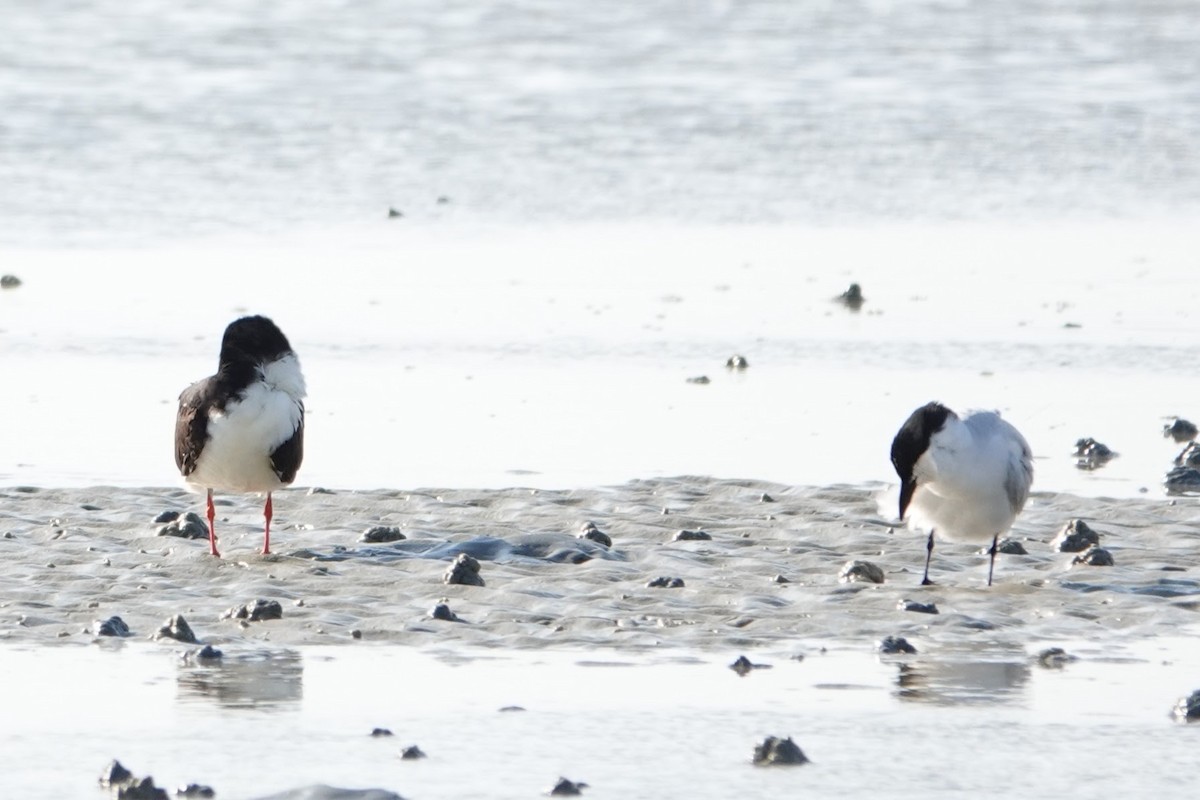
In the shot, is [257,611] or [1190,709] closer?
[1190,709]

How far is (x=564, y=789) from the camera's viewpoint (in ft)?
22.3

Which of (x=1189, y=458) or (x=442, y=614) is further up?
(x=1189, y=458)

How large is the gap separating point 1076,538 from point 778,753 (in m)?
3.75

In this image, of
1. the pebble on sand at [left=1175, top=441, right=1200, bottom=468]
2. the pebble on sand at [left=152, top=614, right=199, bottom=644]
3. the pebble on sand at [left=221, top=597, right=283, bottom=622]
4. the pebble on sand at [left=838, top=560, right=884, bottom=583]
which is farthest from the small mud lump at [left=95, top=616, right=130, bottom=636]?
the pebble on sand at [left=1175, top=441, right=1200, bottom=468]

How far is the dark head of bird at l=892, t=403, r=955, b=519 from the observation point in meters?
10.2

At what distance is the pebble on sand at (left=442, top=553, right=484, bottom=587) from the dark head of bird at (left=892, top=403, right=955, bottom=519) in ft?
6.25

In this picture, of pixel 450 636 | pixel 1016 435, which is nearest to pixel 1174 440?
pixel 1016 435

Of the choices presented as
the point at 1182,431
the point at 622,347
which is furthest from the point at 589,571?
the point at 622,347

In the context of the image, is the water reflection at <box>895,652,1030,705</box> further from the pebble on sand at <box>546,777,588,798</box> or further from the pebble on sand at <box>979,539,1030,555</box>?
the pebble on sand at <box>979,539,1030,555</box>

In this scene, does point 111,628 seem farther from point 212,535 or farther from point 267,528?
point 267,528

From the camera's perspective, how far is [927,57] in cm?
3431

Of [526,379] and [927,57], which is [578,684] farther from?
[927,57]

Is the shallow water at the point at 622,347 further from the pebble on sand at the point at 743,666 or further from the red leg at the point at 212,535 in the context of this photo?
the pebble on sand at the point at 743,666

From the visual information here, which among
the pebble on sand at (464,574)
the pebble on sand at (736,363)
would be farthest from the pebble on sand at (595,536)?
the pebble on sand at (736,363)
